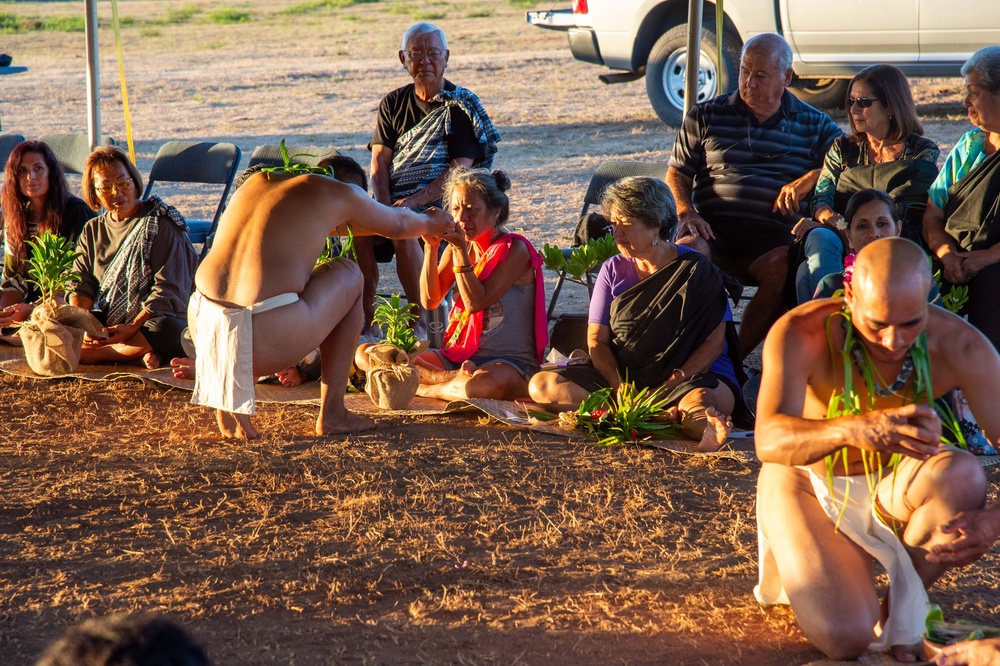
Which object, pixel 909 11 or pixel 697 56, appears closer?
pixel 697 56

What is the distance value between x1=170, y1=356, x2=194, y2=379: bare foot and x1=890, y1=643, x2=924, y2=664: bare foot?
358 cm

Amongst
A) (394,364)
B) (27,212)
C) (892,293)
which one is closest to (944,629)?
(892,293)

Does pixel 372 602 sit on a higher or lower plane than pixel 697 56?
lower

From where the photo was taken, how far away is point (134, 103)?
15680mm

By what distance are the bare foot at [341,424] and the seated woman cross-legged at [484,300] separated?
389 mm

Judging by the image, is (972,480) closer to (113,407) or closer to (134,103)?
(113,407)

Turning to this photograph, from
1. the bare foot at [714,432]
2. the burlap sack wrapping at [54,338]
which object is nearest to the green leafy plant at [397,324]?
the bare foot at [714,432]

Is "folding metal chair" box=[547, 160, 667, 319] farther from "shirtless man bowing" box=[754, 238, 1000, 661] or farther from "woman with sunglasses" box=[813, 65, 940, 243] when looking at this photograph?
"shirtless man bowing" box=[754, 238, 1000, 661]

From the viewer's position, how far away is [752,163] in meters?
5.83

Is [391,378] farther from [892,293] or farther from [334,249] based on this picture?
[892,293]

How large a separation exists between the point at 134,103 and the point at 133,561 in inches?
525

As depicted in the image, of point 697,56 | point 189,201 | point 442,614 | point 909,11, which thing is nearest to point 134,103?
point 189,201

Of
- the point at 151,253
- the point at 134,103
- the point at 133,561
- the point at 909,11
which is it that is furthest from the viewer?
the point at 134,103

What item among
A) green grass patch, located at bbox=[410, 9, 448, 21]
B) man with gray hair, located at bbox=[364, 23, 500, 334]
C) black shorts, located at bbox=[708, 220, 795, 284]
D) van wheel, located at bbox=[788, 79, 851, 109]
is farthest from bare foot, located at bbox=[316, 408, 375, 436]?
green grass patch, located at bbox=[410, 9, 448, 21]
